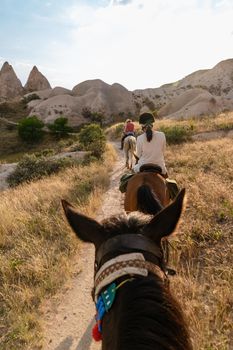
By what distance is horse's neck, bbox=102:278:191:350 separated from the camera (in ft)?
4.85

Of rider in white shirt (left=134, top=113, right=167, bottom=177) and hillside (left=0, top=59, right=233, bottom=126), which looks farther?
hillside (left=0, top=59, right=233, bottom=126)

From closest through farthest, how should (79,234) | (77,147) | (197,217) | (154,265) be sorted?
1. (154,265)
2. (79,234)
3. (197,217)
4. (77,147)

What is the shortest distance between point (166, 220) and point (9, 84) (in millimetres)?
87673

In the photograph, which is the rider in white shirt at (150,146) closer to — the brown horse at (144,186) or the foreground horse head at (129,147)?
the brown horse at (144,186)

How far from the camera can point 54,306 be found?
536 centimetres

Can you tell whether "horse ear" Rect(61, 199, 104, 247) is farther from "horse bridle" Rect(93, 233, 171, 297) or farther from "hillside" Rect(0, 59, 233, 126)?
"hillside" Rect(0, 59, 233, 126)

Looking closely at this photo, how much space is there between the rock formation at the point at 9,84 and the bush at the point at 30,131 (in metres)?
38.3

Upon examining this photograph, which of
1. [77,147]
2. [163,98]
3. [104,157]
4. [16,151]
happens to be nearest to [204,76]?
[163,98]

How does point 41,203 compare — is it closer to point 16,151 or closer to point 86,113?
point 16,151

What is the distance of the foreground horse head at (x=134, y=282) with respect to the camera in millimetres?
1524

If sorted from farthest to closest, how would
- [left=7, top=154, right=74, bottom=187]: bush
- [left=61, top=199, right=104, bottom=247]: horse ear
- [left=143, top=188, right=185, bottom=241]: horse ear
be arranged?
1. [left=7, top=154, right=74, bottom=187]: bush
2. [left=61, top=199, right=104, bottom=247]: horse ear
3. [left=143, top=188, right=185, bottom=241]: horse ear

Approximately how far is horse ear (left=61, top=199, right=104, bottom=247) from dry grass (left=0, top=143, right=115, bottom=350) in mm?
2894

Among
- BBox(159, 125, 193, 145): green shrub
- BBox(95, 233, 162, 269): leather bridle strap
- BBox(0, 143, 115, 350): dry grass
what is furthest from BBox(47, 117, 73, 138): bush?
BBox(95, 233, 162, 269): leather bridle strap

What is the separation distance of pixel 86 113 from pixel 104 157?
1631 inches
